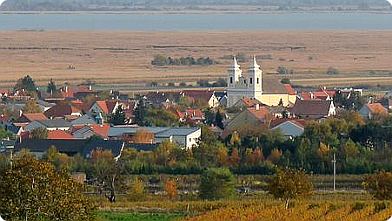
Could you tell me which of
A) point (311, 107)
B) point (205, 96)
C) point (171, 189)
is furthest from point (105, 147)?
point (205, 96)

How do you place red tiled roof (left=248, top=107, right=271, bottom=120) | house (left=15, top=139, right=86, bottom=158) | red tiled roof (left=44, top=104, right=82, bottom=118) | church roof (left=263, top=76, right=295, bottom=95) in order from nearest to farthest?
house (left=15, top=139, right=86, bottom=158), red tiled roof (left=248, top=107, right=271, bottom=120), red tiled roof (left=44, top=104, right=82, bottom=118), church roof (left=263, top=76, right=295, bottom=95)

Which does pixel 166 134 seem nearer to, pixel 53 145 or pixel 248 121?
pixel 53 145

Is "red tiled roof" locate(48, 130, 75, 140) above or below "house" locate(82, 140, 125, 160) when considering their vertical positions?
above

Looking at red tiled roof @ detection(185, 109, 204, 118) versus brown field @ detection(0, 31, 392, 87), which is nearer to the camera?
red tiled roof @ detection(185, 109, 204, 118)

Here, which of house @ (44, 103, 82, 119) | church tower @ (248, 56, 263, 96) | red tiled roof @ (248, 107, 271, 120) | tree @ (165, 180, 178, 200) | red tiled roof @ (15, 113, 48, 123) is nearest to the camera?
tree @ (165, 180, 178, 200)

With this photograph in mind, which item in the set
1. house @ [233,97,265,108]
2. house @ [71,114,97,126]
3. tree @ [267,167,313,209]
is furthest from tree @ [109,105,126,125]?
tree @ [267,167,313,209]

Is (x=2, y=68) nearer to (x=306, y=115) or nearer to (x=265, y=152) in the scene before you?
(x=306, y=115)

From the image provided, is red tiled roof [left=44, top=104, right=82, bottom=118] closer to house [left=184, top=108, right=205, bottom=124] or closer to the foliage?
house [left=184, top=108, right=205, bottom=124]

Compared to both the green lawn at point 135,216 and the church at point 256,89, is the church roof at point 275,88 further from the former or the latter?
the green lawn at point 135,216
